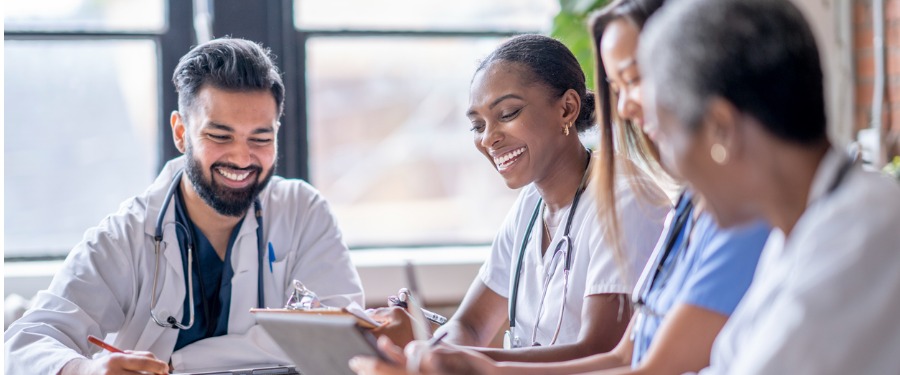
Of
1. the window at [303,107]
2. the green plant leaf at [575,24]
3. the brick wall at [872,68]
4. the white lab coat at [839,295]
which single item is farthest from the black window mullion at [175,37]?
the white lab coat at [839,295]

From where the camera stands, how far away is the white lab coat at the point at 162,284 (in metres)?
2.11

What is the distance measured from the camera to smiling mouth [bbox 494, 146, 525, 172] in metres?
2.00

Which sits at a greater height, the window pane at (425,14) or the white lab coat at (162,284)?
the window pane at (425,14)

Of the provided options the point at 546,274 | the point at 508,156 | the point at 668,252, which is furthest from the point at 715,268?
the point at 508,156

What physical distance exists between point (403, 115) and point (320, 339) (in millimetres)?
2266

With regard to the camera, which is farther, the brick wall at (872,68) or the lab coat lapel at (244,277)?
the brick wall at (872,68)

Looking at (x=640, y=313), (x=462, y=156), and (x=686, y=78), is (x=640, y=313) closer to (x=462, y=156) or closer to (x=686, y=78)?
(x=686, y=78)

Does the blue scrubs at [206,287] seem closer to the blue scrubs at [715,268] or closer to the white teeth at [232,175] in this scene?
the white teeth at [232,175]

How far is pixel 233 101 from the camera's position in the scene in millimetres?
2262

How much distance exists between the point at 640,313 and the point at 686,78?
0.55 metres

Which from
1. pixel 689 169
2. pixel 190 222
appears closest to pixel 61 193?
pixel 190 222

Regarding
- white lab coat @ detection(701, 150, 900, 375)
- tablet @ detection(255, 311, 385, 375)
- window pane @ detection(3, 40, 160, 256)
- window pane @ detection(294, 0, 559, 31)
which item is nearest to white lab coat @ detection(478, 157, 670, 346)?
tablet @ detection(255, 311, 385, 375)

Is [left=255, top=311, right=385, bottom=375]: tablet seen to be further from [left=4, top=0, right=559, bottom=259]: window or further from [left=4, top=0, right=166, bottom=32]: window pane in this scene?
[left=4, top=0, right=166, bottom=32]: window pane

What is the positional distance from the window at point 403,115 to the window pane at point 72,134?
613 millimetres
